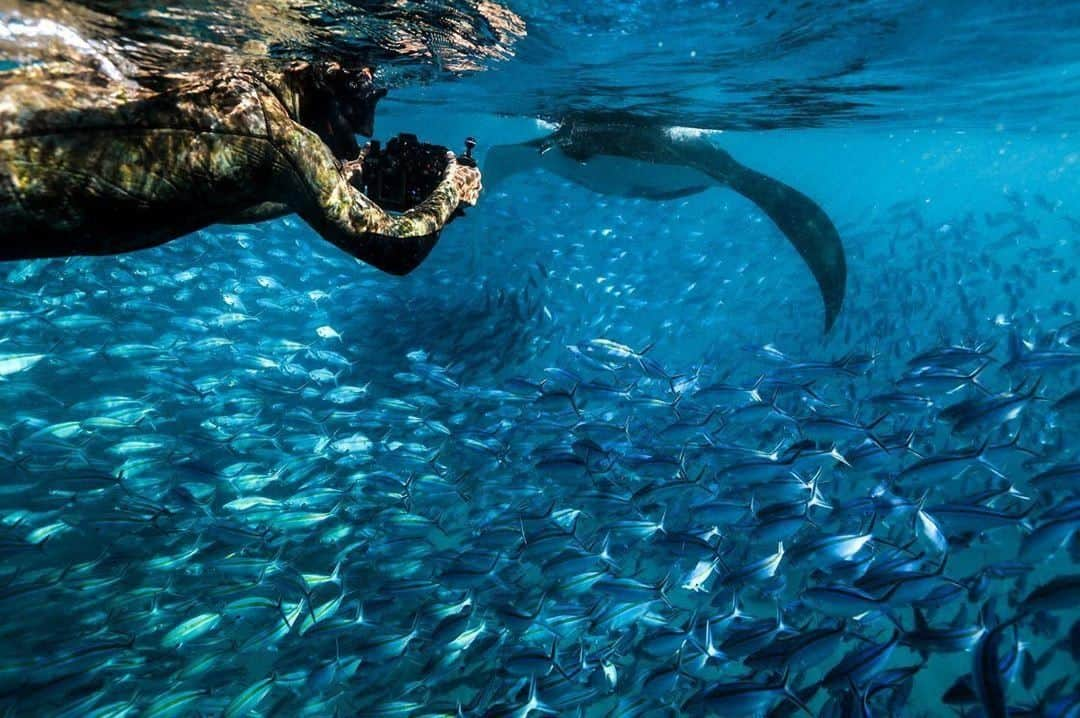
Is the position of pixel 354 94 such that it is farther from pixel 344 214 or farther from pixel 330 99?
pixel 344 214

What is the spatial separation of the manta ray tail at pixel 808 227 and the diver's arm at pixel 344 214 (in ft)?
25.8

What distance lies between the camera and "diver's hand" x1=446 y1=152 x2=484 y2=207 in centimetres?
450

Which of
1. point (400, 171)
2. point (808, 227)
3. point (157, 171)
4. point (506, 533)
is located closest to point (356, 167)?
point (400, 171)

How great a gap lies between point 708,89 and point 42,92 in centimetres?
1234

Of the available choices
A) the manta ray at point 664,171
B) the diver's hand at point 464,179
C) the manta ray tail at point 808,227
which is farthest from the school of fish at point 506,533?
the diver's hand at point 464,179

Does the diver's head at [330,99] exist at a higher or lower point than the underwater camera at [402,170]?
higher

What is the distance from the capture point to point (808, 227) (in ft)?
33.0

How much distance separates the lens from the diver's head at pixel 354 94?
5.16 metres

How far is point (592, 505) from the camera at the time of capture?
6797mm

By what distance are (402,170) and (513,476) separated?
485 centimetres

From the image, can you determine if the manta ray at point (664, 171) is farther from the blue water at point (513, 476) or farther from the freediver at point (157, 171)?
the freediver at point (157, 171)

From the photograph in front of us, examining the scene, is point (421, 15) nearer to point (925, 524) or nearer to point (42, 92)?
point (42, 92)

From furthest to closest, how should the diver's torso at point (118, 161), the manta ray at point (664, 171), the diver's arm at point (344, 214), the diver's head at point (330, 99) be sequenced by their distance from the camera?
the manta ray at point (664, 171) < the diver's head at point (330, 99) < the diver's arm at point (344, 214) < the diver's torso at point (118, 161)

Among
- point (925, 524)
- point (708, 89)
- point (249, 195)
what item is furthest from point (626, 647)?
point (708, 89)
